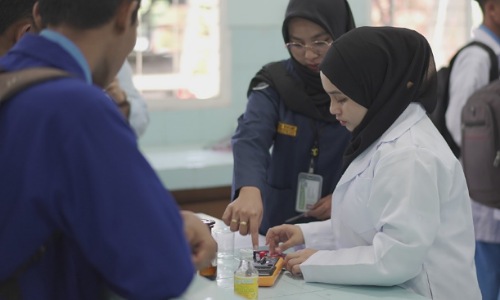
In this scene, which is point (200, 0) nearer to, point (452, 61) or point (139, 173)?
point (452, 61)

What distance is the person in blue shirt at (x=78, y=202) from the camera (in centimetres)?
111

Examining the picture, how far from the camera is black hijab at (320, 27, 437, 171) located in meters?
2.07

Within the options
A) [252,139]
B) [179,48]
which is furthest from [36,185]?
[179,48]

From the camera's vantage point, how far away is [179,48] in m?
4.95

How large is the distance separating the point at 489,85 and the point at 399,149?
1474 mm

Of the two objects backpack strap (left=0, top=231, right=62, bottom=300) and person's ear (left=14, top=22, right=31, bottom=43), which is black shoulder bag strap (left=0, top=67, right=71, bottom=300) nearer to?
backpack strap (left=0, top=231, right=62, bottom=300)

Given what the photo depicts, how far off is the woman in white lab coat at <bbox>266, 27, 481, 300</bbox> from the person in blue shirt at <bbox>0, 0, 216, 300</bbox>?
2.78 feet

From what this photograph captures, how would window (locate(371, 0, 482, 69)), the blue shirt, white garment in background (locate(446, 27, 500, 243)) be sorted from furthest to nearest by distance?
window (locate(371, 0, 482, 69)), white garment in background (locate(446, 27, 500, 243)), the blue shirt

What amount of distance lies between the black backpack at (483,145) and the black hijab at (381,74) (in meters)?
1.12

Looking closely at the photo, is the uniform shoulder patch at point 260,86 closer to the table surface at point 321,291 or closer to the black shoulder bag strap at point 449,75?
the table surface at point 321,291

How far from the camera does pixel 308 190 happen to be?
8.62 ft

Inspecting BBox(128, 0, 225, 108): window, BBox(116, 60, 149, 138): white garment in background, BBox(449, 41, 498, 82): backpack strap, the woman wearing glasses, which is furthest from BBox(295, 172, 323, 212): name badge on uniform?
BBox(128, 0, 225, 108): window

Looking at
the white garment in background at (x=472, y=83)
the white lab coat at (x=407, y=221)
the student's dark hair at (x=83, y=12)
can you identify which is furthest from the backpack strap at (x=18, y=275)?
the white garment in background at (x=472, y=83)

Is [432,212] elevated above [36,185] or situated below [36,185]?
below
